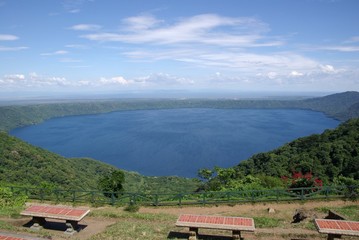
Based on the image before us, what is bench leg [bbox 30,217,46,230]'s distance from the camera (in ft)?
37.9

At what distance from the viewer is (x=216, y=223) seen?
1010 cm

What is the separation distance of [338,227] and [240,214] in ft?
17.2

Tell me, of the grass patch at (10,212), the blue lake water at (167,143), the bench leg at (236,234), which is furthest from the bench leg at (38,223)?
the blue lake water at (167,143)

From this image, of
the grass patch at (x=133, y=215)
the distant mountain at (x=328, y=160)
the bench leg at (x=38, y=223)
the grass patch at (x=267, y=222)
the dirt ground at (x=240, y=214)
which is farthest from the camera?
the distant mountain at (x=328, y=160)

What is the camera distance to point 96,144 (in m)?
140

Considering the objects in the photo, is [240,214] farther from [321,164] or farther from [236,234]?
[321,164]

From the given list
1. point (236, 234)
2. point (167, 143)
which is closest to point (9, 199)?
point (236, 234)

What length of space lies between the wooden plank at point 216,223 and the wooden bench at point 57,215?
371cm

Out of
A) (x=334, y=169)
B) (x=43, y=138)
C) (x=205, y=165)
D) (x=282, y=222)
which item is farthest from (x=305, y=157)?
(x=43, y=138)

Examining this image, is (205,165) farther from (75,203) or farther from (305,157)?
(75,203)

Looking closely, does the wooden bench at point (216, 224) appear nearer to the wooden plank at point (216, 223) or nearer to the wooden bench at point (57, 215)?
the wooden plank at point (216, 223)

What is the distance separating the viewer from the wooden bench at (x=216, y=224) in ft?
32.2

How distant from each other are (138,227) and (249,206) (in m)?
5.94

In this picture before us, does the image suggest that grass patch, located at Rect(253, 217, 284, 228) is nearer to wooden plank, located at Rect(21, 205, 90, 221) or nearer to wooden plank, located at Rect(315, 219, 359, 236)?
wooden plank, located at Rect(315, 219, 359, 236)
